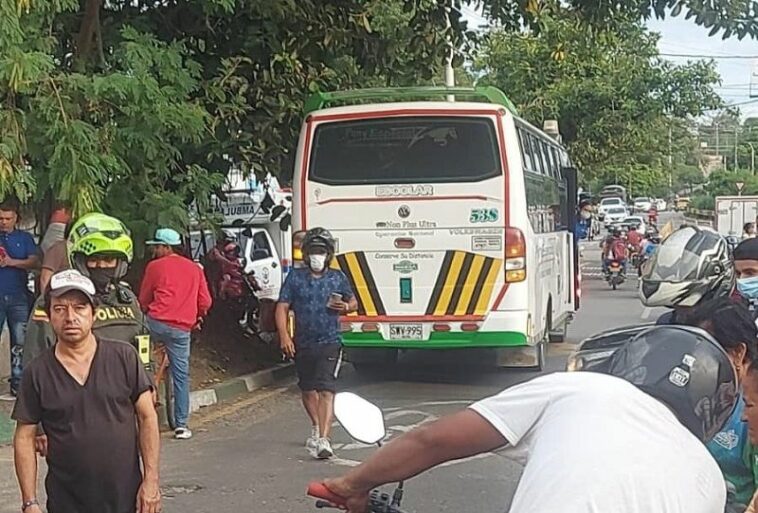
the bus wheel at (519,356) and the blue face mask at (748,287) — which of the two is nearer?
the blue face mask at (748,287)

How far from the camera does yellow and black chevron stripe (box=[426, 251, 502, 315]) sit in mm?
11875

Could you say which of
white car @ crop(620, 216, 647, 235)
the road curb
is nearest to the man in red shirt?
the road curb

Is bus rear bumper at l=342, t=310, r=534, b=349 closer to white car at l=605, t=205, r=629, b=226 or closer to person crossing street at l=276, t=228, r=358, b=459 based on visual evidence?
person crossing street at l=276, t=228, r=358, b=459

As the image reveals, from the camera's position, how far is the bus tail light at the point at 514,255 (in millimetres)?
11781

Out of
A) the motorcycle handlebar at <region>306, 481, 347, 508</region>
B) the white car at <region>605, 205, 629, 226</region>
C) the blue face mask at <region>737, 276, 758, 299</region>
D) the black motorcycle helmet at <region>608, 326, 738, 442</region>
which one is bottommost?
the white car at <region>605, 205, 629, 226</region>

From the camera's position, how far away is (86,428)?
13.1 ft

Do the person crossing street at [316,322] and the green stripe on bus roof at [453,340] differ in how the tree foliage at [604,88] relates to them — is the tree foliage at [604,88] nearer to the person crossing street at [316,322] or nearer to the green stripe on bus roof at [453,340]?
the green stripe on bus roof at [453,340]

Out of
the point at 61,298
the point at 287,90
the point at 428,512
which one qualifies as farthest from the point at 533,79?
the point at 61,298

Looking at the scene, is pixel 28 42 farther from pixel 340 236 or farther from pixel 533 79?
pixel 533 79

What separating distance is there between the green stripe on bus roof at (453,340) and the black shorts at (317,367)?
3.31m

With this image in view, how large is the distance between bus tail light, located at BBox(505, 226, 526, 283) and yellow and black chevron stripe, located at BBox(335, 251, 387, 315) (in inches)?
53.4

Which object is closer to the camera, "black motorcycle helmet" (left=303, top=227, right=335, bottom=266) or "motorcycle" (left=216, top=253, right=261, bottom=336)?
"black motorcycle helmet" (left=303, top=227, right=335, bottom=266)

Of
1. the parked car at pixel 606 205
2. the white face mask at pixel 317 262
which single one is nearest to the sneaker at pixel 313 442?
the white face mask at pixel 317 262

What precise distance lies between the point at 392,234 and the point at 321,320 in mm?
3389
